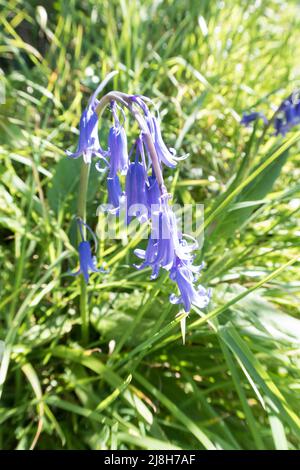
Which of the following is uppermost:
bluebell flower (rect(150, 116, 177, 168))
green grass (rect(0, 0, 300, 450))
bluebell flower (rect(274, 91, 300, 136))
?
bluebell flower (rect(274, 91, 300, 136))

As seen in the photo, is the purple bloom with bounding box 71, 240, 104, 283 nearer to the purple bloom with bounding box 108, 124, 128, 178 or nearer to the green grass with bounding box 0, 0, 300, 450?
the green grass with bounding box 0, 0, 300, 450

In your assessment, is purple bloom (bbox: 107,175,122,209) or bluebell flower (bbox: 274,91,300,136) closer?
purple bloom (bbox: 107,175,122,209)

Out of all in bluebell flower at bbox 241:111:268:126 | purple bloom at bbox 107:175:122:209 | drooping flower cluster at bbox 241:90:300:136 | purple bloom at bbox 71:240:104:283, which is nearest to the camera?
purple bloom at bbox 107:175:122:209

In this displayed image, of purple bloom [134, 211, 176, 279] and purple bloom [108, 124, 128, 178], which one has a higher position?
purple bloom [108, 124, 128, 178]

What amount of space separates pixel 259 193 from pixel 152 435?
787mm

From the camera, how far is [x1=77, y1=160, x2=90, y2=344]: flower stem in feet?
3.89

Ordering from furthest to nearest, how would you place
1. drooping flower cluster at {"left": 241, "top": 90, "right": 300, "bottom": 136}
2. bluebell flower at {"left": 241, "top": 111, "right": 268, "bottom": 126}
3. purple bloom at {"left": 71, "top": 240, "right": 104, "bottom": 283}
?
1. bluebell flower at {"left": 241, "top": 111, "right": 268, "bottom": 126}
2. drooping flower cluster at {"left": 241, "top": 90, "right": 300, "bottom": 136}
3. purple bloom at {"left": 71, "top": 240, "right": 104, "bottom": 283}

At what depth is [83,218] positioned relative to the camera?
4.19 ft

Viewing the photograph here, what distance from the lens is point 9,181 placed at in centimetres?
161

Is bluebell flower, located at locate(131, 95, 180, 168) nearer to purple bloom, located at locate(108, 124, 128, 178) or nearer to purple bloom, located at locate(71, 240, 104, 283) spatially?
purple bloom, located at locate(108, 124, 128, 178)

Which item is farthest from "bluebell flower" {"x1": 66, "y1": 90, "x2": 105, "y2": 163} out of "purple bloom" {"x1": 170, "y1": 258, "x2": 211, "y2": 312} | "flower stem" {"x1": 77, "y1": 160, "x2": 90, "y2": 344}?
"purple bloom" {"x1": 170, "y1": 258, "x2": 211, "y2": 312}

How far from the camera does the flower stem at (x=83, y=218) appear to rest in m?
1.19

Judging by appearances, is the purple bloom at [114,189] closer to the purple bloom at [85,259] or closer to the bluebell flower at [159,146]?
the bluebell flower at [159,146]
